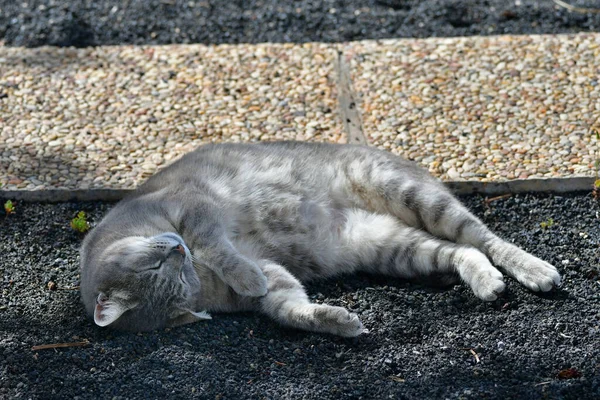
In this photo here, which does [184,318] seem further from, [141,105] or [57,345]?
[141,105]

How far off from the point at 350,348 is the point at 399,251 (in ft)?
3.00

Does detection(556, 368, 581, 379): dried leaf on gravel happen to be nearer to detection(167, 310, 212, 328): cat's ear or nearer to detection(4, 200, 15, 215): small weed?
detection(167, 310, 212, 328): cat's ear

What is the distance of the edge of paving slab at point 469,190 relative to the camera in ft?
18.7

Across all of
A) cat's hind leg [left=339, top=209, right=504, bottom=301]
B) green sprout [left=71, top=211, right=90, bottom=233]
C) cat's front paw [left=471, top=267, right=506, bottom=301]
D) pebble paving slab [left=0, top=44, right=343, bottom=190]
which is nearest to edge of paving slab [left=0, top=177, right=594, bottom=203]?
pebble paving slab [left=0, top=44, right=343, bottom=190]

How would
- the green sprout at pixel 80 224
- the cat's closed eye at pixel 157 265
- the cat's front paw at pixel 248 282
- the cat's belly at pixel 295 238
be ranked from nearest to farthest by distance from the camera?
1. the cat's closed eye at pixel 157 265
2. the cat's front paw at pixel 248 282
3. the cat's belly at pixel 295 238
4. the green sprout at pixel 80 224

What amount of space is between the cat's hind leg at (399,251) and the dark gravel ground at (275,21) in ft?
9.01

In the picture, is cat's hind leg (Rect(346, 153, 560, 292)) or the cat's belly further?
the cat's belly

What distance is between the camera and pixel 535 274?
4.74 m

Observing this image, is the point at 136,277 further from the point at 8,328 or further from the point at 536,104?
the point at 536,104

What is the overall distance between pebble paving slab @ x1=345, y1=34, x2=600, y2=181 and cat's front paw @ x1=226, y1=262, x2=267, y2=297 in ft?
5.83

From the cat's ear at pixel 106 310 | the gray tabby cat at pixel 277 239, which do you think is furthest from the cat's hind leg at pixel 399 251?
the cat's ear at pixel 106 310

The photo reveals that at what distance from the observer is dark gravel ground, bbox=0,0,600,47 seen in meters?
7.65

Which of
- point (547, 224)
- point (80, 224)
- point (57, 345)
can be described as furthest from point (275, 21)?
point (57, 345)

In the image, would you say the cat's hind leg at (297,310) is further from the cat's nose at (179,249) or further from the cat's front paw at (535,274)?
the cat's front paw at (535,274)
